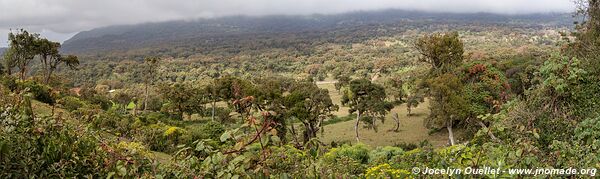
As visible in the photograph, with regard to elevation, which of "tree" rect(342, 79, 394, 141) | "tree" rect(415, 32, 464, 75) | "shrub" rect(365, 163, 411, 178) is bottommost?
"tree" rect(342, 79, 394, 141)

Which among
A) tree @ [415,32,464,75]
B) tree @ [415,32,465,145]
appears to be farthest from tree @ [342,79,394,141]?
tree @ [415,32,464,75]

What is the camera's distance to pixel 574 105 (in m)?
8.90

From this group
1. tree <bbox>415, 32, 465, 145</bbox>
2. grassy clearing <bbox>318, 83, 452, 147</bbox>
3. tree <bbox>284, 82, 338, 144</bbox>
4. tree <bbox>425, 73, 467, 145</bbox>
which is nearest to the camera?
tree <bbox>425, 73, 467, 145</bbox>

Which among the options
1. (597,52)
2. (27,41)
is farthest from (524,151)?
(27,41)

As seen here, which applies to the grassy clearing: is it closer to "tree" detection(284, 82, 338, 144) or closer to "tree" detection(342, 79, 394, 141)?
"tree" detection(342, 79, 394, 141)

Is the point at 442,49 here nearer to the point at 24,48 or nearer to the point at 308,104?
the point at 308,104

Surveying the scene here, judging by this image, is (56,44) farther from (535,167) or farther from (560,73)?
(535,167)

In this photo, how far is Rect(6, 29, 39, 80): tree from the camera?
28.5m

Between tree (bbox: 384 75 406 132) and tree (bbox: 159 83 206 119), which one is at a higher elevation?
tree (bbox: 159 83 206 119)

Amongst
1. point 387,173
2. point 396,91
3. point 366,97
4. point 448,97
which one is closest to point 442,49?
point 366,97

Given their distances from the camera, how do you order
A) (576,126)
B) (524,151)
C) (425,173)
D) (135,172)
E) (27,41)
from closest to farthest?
(135,172) → (524,151) → (425,173) → (576,126) → (27,41)

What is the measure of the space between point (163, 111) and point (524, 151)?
37729mm

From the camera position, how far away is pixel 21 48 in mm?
29172

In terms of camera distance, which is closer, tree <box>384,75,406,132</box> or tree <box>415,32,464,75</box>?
tree <box>415,32,464,75</box>
